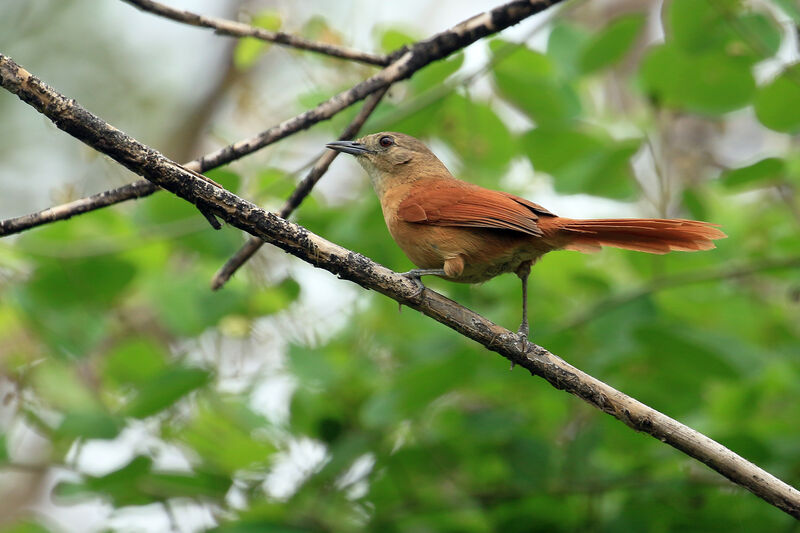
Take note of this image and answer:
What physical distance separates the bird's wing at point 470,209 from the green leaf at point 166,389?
1.14 m

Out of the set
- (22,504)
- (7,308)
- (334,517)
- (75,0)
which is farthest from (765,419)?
(75,0)

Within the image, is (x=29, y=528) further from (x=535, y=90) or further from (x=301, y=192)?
(x=535, y=90)

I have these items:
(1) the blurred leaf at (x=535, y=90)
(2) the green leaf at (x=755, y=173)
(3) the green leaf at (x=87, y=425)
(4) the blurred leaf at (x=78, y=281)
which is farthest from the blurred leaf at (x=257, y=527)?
(2) the green leaf at (x=755, y=173)

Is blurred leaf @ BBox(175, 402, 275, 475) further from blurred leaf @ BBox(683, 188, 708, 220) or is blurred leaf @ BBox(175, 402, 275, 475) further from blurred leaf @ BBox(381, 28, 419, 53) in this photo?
blurred leaf @ BBox(683, 188, 708, 220)

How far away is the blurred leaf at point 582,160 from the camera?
384cm

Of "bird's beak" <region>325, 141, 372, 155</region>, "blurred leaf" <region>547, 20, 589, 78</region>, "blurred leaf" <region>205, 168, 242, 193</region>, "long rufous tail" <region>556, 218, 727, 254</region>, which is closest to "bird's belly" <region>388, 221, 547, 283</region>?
"long rufous tail" <region>556, 218, 727, 254</region>

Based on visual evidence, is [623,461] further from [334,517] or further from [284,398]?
[284,398]

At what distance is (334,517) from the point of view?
3.88 m

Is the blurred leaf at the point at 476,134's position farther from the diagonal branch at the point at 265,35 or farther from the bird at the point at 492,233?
the diagonal branch at the point at 265,35

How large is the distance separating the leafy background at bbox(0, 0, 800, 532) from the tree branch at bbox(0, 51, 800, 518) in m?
0.93

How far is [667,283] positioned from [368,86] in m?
1.70

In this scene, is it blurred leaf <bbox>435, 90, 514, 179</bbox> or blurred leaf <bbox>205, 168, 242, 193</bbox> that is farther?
blurred leaf <bbox>435, 90, 514, 179</bbox>

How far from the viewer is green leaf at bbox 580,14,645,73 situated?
3920 millimetres

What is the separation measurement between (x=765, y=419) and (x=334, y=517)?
2278 millimetres
